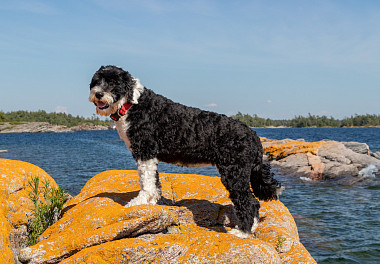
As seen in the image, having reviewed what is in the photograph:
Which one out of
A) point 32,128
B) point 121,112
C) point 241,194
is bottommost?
point 32,128

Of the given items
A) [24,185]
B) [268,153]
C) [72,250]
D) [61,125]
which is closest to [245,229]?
[72,250]

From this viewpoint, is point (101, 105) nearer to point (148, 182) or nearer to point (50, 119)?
point (148, 182)

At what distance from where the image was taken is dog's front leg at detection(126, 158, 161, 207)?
551 centimetres

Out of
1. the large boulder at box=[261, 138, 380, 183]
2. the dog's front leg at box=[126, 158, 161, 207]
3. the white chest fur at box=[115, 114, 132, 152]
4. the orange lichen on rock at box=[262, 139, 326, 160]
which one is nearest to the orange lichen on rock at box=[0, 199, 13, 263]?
the dog's front leg at box=[126, 158, 161, 207]

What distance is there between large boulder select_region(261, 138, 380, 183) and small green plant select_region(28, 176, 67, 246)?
57.0ft

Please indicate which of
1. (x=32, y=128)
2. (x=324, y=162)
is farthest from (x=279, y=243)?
(x=32, y=128)

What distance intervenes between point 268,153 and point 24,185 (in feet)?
78.2

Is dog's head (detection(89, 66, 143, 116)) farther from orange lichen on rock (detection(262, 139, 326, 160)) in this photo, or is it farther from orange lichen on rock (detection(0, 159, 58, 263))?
orange lichen on rock (detection(262, 139, 326, 160))

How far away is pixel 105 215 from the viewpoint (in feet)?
18.2

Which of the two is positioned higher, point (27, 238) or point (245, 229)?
point (245, 229)

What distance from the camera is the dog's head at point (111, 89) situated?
5152 mm

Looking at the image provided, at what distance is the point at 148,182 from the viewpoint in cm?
560

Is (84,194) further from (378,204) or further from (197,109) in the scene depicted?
(378,204)

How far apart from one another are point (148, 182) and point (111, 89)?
5.66 feet
